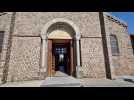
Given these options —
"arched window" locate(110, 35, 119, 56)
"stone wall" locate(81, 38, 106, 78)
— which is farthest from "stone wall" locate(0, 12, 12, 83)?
"arched window" locate(110, 35, 119, 56)

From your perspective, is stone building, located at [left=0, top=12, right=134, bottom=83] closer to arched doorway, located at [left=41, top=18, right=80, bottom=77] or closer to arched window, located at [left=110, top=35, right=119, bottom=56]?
arched doorway, located at [left=41, top=18, right=80, bottom=77]

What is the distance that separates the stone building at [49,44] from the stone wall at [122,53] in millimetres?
2022

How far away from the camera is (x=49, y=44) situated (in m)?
10.6

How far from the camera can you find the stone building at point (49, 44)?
9539 millimetres

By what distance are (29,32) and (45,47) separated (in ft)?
6.17

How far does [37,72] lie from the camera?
31.4 feet

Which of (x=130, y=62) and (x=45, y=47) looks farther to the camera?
(x=130, y=62)

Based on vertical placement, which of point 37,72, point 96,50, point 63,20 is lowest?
point 37,72

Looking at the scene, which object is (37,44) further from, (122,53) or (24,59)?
(122,53)

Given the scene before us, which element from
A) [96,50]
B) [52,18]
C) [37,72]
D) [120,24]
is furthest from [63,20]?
[120,24]

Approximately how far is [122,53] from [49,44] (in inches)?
288

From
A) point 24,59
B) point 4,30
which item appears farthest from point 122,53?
point 4,30
